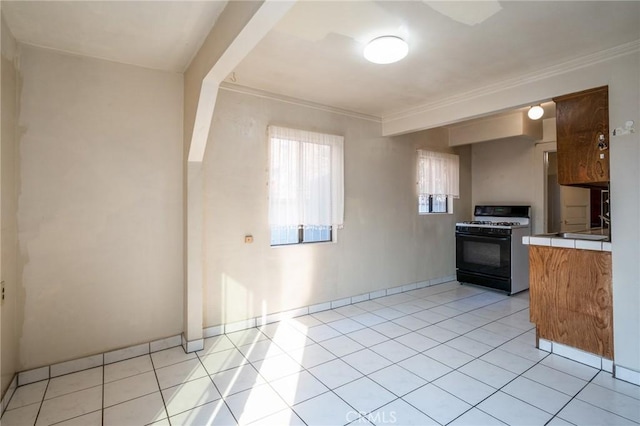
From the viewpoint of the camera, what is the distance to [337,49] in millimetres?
2430

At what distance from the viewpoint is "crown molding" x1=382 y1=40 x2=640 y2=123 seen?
7.89 feet

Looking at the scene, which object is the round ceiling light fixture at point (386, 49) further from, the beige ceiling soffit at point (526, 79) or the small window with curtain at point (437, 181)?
the small window with curtain at point (437, 181)

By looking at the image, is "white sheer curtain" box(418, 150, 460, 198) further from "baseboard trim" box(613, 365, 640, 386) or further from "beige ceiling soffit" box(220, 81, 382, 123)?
"baseboard trim" box(613, 365, 640, 386)

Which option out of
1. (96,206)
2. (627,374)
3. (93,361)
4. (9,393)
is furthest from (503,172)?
(9,393)

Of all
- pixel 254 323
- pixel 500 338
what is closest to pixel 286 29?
pixel 254 323

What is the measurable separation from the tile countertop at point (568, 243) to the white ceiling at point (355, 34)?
154cm

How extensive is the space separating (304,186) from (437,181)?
8.66 feet

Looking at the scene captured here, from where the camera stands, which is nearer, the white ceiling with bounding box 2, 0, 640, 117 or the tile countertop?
the white ceiling with bounding box 2, 0, 640, 117

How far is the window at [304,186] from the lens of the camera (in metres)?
3.45

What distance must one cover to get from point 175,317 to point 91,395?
840mm

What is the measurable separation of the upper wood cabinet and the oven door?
2.04m

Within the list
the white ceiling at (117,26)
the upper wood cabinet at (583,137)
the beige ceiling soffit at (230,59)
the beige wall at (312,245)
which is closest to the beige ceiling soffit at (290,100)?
the beige wall at (312,245)

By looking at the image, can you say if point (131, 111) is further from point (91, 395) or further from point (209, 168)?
point (91, 395)

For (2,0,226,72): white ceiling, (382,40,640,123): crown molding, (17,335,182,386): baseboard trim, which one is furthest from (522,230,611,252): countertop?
(17,335,182,386): baseboard trim
